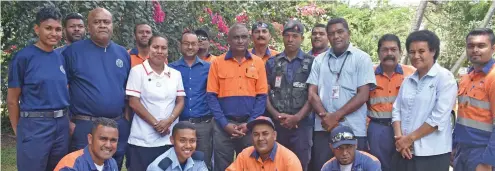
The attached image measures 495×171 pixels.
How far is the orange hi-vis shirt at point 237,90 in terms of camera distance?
5363 millimetres

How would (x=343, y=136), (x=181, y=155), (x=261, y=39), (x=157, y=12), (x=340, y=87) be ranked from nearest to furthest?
(x=343, y=136) → (x=181, y=155) → (x=340, y=87) → (x=261, y=39) → (x=157, y=12)

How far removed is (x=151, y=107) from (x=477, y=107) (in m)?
3.04

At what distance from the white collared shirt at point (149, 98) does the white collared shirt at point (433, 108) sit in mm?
2336

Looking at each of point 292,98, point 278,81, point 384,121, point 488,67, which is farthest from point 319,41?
point 488,67

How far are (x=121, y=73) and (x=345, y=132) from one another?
2255mm

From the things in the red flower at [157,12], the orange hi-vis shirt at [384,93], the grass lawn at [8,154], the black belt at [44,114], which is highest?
the red flower at [157,12]

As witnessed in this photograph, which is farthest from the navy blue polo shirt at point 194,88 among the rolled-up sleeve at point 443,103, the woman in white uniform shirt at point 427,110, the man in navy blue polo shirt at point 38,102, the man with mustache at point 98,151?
the rolled-up sleeve at point 443,103

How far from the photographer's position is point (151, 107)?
203 inches

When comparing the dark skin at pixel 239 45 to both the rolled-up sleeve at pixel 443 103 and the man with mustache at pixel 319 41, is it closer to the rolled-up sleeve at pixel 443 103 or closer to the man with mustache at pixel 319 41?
the man with mustache at pixel 319 41

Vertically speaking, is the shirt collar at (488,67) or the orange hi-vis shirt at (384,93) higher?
Result: the shirt collar at (488,67)

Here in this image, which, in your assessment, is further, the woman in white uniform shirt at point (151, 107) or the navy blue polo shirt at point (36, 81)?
the woman in white uniform shirt at point (151, 107)

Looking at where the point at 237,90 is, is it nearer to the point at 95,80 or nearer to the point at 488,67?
the point at 95,80

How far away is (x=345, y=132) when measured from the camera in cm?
478

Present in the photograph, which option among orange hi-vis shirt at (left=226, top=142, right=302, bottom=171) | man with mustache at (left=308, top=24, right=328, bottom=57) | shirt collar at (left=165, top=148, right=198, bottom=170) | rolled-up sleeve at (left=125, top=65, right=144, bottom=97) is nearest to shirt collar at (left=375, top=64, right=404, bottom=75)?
man with mustache at (left=308, top=24, right=328, bottom=57)
